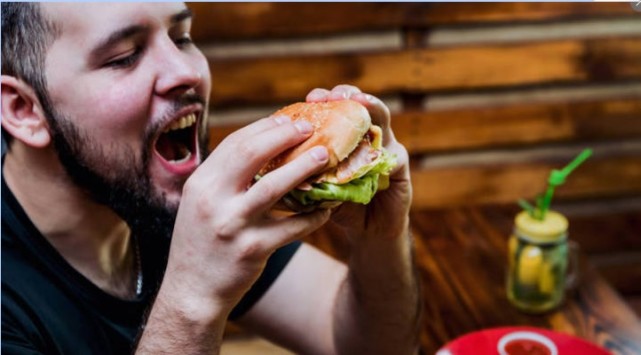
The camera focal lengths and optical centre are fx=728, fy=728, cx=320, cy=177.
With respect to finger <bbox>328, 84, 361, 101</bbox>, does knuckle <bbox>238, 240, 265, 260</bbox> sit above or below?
below

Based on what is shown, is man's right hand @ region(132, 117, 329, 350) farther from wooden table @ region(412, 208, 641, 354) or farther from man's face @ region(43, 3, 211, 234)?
wooden table @ region(412, 208, 641, 354)

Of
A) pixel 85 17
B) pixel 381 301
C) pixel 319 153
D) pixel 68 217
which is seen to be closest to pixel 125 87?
pixel 85 17

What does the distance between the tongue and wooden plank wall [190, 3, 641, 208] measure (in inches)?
56.9

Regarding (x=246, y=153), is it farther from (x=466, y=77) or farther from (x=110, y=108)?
(x=466, y=77)

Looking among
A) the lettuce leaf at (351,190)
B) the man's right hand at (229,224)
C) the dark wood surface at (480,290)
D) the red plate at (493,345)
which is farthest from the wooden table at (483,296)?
the man's right hand at (229,224)

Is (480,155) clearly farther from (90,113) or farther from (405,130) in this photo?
(90,113)

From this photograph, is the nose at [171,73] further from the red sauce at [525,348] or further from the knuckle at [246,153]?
the red sauce at [525,348]

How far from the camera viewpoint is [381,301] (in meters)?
1.58

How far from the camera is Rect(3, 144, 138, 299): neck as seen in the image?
1.44 m

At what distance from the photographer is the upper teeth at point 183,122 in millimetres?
1441

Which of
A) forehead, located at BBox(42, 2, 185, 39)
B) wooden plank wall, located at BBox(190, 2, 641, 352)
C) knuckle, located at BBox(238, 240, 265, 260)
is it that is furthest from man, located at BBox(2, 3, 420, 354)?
wooden plank wall, located at BBox(190, 2, 641, 352)

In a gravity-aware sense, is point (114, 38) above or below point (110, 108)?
above

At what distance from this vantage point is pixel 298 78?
307 centimetres

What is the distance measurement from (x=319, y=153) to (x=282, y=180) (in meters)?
0.07
